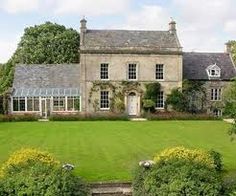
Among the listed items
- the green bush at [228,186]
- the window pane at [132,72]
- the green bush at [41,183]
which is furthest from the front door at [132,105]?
the green bush at [41,183]

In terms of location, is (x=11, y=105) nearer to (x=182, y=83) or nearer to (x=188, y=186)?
(x=182, y=83)

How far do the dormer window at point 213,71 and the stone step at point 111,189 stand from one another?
32140 mm

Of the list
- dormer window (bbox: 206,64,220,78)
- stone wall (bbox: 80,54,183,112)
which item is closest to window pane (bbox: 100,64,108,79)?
stone wall (bbox: 80,54,183,112)

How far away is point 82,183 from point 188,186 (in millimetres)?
3045

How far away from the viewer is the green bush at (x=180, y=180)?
1223 centimetres

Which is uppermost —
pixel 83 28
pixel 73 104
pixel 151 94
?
pixel 83 28

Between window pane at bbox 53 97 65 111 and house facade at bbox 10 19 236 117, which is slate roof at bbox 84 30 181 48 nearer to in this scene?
house facade at bbox 10 19 236 117

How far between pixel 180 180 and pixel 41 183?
3.78m

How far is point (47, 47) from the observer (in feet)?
198

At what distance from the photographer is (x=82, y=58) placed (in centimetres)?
4234

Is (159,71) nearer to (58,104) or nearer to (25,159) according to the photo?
(58,104)

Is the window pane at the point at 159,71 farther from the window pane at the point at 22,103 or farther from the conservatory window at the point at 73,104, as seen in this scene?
the window pane at the point at 22,103

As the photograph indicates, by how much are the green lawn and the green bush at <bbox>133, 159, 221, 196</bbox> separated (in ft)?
9.72

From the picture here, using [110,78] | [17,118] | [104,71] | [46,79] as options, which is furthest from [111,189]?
[46,79]
